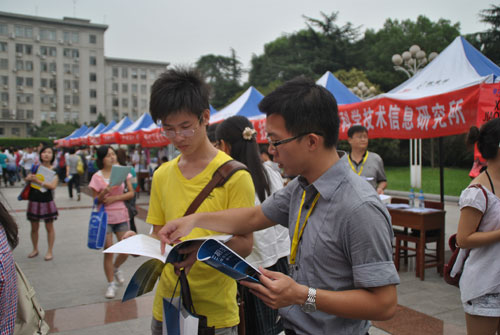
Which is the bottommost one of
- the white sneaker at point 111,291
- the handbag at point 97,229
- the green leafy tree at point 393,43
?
the white sneaker at point 111,291

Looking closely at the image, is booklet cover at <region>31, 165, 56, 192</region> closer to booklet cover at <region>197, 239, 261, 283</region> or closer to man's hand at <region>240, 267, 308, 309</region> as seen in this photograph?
booklet cover at <region>197, 239, 261, 283</region>

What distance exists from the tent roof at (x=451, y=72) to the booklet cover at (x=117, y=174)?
3702 mm

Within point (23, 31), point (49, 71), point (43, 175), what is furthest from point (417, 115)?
point (23, 31)

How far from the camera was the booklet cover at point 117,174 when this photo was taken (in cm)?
475

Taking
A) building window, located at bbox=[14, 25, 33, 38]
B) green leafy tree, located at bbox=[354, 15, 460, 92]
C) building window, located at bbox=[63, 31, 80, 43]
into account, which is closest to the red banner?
green leafy tree, located at bbox=[354, 15, 460, 92]

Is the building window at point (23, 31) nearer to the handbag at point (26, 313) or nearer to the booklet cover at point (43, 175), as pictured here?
the booklet cover at point (43, 175)

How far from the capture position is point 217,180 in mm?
1873

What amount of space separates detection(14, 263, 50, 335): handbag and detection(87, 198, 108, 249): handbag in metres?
2.78

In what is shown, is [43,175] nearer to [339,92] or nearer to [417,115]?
[417,115]

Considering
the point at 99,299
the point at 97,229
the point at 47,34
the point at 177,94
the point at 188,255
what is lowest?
the point at 99,299

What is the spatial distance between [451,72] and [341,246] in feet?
17.4

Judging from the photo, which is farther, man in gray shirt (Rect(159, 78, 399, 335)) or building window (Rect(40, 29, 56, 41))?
building window (Rect(40, 29, 56, 41))

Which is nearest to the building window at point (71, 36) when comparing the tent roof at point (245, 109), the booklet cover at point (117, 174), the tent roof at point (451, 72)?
the tent roof at point (245, 109)

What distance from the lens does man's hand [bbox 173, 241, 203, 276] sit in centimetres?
154
